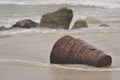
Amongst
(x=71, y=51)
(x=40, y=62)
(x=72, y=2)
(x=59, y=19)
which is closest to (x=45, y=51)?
(x=40, y=62)

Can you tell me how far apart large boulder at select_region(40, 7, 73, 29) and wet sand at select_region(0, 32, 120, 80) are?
243cm

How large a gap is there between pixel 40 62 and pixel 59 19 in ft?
19.3

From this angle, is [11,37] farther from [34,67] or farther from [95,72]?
[95,72]

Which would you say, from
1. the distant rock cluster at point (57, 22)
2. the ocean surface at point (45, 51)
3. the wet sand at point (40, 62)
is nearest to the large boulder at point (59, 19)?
the distant rock cluster at point (57, 22)

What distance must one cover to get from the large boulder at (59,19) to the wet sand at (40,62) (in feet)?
7.97

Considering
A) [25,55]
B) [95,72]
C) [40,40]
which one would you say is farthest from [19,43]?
[95,72]

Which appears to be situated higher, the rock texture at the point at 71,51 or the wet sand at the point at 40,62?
the rock texture at the point at 71,51

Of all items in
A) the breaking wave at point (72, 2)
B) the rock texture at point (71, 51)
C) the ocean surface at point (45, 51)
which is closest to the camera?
the ocean surface at point (45, 51)

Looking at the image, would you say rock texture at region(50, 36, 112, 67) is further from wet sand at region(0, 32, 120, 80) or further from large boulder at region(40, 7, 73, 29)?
large boulder at region(40, 7, 73, 29)

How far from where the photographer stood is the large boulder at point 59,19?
1306 centimetres

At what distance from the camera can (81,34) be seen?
11.4 metres

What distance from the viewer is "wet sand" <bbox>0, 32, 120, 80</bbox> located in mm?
6266

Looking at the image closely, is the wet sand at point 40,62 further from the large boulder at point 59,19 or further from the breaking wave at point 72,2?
the breaking wave at point 72,2

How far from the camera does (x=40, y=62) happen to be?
739 cm
